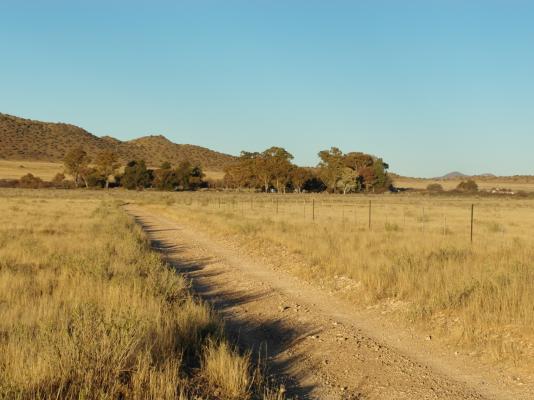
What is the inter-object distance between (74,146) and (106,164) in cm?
5398

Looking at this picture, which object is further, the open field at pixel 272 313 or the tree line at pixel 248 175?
the tree line at pixel 248 175

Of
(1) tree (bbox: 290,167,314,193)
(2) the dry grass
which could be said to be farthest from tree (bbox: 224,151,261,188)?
(2) the dry grass

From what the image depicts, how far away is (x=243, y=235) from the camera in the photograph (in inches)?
878

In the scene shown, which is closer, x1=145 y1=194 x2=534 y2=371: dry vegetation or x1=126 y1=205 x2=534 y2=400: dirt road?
x1=126 y1=205 x2=534 y2=400: dirt road

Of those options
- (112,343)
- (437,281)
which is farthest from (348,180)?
(112,343)

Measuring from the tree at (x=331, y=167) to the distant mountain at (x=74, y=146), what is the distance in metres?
57.7

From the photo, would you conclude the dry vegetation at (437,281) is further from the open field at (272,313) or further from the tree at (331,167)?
the tree at (331,167)

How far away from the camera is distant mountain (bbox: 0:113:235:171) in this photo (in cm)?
14212

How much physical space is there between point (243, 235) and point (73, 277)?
469 inches

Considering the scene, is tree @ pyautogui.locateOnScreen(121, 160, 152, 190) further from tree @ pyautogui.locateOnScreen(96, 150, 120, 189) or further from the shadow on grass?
the shadow on grass

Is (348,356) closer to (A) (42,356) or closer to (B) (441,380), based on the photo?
(B) (441,380)

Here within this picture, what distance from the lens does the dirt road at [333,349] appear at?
19.3ft

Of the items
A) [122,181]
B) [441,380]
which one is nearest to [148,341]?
[441,380]

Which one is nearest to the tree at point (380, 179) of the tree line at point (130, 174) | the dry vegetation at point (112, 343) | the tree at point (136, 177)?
the tree line at point (130, 174)
